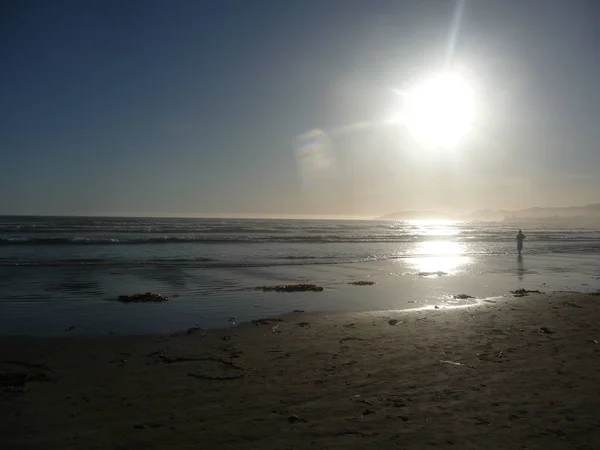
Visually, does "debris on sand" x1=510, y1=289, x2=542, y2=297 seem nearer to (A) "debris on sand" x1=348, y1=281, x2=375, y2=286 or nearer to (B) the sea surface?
(B) the sea surface

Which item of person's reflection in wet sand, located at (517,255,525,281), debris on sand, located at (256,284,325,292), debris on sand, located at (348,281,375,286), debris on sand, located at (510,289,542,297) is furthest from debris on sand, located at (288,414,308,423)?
person's reflection in wet sand, located at (517,255,525,281)

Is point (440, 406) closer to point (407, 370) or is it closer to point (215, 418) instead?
point (407, 370)

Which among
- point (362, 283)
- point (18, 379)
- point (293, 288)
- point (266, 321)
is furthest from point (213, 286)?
point (18, 379)

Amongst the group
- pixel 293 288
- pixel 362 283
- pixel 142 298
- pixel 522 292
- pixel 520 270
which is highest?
pixel 142 298

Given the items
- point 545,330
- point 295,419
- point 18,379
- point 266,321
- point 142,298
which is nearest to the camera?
point 295,419

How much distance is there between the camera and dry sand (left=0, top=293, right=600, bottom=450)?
4520 mm

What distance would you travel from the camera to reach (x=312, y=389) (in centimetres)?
582

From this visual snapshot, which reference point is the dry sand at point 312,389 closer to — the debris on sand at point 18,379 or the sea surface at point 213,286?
the debris on sand at point 18,379

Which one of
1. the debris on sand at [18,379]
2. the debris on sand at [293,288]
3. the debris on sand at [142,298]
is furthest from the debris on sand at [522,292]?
the debris on sand at [18,379]

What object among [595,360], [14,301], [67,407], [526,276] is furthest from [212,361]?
[526,276]

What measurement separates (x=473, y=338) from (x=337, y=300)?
5.40m

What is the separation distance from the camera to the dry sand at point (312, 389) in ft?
14.8

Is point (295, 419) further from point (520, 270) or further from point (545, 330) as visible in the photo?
point (520, 270)

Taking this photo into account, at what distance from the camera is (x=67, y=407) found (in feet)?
17.0
